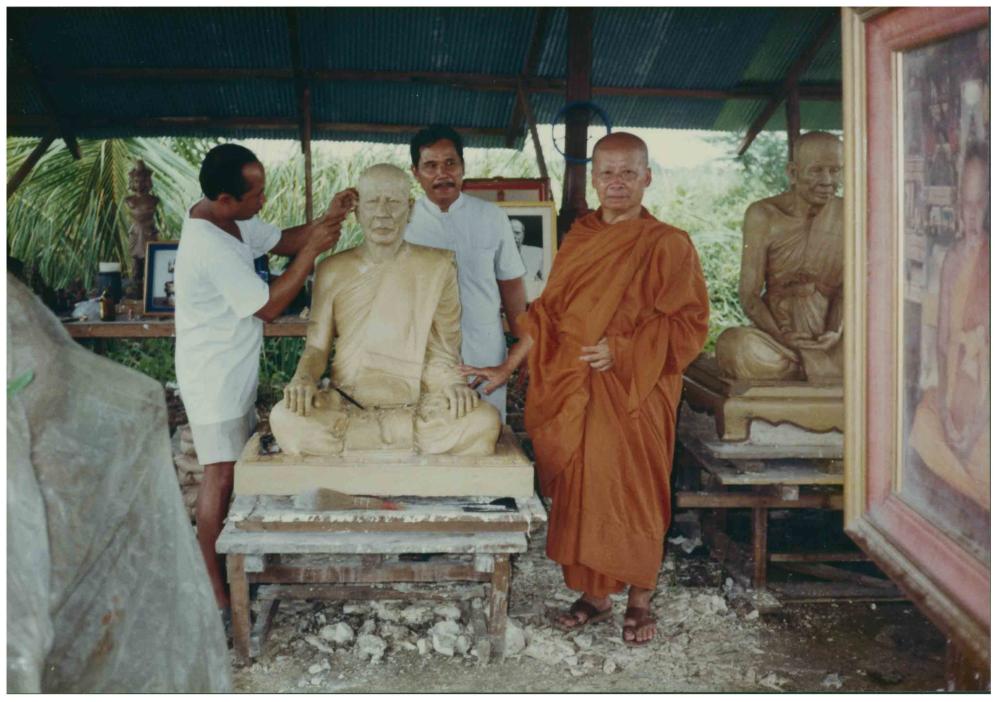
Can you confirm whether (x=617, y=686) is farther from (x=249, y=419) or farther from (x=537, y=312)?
(x=249, y=419)

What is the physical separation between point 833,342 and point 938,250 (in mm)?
1962

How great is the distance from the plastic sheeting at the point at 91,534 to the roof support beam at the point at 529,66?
3665mm

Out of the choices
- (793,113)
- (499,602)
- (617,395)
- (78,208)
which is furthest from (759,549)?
(78,208)

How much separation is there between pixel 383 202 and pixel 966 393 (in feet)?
7.09

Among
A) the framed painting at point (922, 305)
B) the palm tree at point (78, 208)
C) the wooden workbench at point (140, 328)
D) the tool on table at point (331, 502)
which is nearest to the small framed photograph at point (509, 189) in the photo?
the wooden workbench at point (140, 328)

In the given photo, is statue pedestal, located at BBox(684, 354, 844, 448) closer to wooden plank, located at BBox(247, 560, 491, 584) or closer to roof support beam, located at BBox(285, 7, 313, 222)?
wooden plank, located at BBox(247, 560, 491, 584)

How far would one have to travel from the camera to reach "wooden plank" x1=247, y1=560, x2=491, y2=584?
3.39 m

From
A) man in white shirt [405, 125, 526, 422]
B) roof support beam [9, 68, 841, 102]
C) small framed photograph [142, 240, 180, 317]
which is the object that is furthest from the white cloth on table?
roof support beam [9, 68, 841, 102]

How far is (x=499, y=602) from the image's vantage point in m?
3.38

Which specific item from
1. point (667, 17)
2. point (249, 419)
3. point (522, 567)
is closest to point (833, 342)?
point (522, 567)

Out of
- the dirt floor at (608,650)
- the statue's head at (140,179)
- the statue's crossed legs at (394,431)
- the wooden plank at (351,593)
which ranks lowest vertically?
the dirt floor at (608,650)

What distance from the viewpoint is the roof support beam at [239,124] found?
5.78 meters

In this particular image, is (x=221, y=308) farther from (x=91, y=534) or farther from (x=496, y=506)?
(x=91, y=534)

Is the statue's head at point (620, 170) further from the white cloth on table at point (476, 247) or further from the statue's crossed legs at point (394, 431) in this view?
the statue's crossed legs at point (394, 431)
